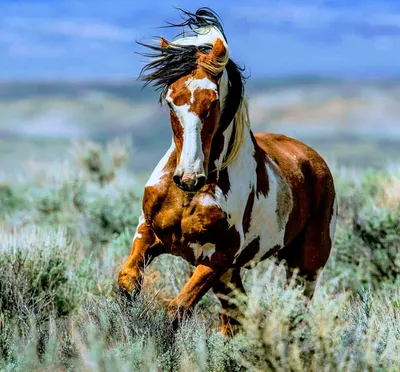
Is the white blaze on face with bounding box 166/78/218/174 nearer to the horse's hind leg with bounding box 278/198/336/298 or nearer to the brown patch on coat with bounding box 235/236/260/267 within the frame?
the brown patch on coat with bounding box 235/236/260/267

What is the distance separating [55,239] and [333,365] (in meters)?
5.02

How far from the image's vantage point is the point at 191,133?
21.5 ft

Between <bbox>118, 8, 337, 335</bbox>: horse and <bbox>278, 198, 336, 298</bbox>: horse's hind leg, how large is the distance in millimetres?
869

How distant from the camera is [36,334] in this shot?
7320 millimetres

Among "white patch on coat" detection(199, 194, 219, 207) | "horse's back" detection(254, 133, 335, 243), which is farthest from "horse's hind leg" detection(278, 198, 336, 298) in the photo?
"white patch on coat" detection(199, 194, 219, 207)

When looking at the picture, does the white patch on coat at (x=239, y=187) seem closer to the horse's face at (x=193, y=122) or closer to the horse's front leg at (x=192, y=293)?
the horse's front leg at (x=192, y=293)

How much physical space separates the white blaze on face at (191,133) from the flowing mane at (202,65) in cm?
14

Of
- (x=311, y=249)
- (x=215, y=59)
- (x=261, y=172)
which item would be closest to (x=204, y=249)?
(x=261, y=172)

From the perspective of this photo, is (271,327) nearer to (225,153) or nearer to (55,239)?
(225,153)

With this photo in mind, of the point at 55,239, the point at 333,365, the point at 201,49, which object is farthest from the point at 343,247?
the point at 333,365

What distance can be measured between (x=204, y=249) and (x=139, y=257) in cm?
49

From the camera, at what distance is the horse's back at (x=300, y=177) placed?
8.29 meters

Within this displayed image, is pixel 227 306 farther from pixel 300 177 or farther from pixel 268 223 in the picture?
pixel 300 177

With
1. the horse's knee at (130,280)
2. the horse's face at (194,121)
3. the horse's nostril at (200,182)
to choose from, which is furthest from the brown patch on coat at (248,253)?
the horse's nostril at (200,182)
